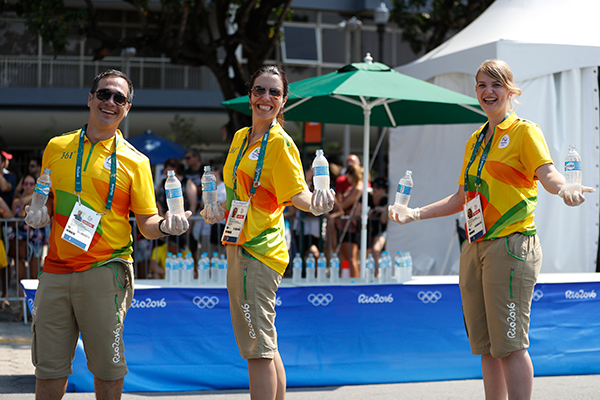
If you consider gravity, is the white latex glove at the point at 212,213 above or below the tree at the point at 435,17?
below

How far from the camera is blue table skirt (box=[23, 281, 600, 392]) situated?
480cm

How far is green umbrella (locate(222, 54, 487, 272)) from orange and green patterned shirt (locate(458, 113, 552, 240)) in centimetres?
195

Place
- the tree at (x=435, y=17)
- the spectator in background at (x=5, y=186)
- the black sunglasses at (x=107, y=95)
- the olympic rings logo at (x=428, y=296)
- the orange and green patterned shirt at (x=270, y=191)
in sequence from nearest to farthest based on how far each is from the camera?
the black sunglasses at (x=107, y=95) < the orange and green patterned shirt at (x=270, y=191) < the olympic rings logo at (x=428, y=296) < the spectator in background at (x=5, y=186) < the tree at (x=435, y=17)

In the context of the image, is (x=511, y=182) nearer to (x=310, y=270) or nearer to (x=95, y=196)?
(x=95, y=196)

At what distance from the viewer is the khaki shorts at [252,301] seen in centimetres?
315

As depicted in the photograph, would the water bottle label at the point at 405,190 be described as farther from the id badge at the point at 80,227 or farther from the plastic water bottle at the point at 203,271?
the plastic water bottle at the point at 203,271

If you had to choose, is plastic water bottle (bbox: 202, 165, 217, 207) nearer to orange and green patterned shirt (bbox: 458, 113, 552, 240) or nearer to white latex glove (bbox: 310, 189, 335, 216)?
white latex glove (bbox: 310, 189, 335, 216)

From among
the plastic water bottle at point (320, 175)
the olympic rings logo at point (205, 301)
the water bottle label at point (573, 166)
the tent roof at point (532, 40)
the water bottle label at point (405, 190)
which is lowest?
the olympic rings logo at point (205, 301)

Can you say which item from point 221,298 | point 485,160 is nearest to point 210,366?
point 221,298

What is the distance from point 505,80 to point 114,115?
202cm

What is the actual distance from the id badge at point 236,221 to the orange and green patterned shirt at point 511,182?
126 cm

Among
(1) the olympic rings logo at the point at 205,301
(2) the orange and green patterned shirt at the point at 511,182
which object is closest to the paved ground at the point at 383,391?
(1) the olympic rings logo at the point at 205,301

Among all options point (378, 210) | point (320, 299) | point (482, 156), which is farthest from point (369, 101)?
point (482, 156)

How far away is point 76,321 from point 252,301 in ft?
2.78
